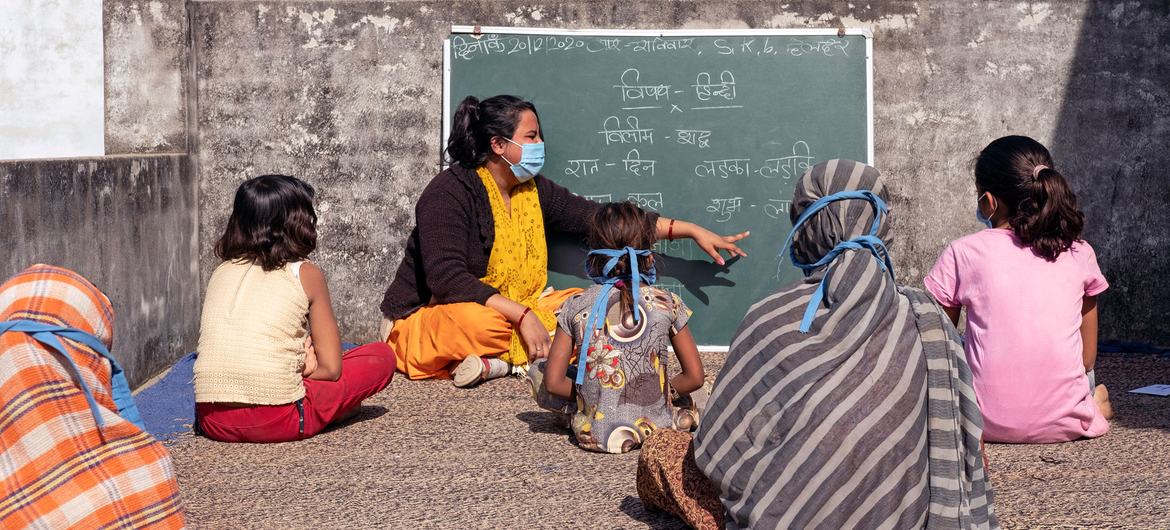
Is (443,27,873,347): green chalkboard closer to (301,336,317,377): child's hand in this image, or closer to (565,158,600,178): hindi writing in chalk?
(565,158,600,178): hindi writing in chalk

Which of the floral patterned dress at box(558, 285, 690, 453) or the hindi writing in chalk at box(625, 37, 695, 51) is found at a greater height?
the hindi writing in chalk at box(625, 37, 695, 51)

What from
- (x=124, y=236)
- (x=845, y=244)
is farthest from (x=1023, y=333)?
(x=124, y=236)

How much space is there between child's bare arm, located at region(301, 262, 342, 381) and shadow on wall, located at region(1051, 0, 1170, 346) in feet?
14.3

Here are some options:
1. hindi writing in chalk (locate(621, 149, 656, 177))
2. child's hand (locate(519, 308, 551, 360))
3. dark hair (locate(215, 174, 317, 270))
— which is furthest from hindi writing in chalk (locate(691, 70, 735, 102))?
dark hair (locate(215, 174, 317, 270))

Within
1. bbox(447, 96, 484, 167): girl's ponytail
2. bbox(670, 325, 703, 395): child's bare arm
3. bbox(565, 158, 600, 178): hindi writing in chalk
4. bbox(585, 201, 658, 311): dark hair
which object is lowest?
bbox(670, 325, 703, 395): child's bare arm

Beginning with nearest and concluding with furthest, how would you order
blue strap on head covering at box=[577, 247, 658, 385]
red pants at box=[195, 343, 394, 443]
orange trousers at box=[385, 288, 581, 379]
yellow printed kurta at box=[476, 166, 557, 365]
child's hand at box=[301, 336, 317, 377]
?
blue strap on head covering at box=[577, 247, 658, 385] < red pants at box=[195, 343, 394, 443] < child's hand at box=[301, 336, 317, 377] < orange trousers at box=[385, 288, 581, 379] < yellow printed kurta at box=[476, 166, 557, 365]

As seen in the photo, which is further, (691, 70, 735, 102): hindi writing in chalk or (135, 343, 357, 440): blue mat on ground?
(691, 70, 735, 102): hindi writing in chalk

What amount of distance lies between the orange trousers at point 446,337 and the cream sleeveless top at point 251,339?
1.42 m

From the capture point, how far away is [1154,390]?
19.6 ft

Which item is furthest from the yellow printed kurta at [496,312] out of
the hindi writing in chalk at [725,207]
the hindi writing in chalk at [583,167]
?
the hindi writing in chalk at [725,207]

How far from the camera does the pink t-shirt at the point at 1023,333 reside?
4789mm

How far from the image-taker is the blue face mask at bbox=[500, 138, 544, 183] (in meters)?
6.48

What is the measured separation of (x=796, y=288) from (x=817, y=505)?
2.04ft

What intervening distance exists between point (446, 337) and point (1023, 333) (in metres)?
2.87
